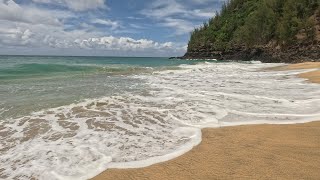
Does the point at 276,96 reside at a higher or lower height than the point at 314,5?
lower

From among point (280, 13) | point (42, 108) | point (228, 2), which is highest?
point (228, 2)

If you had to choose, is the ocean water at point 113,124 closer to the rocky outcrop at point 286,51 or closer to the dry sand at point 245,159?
the dry sand at point 245,159

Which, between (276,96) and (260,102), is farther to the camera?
(276,96)

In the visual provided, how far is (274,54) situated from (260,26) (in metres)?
15.0

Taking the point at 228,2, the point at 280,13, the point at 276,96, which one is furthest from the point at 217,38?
the point at 276,96

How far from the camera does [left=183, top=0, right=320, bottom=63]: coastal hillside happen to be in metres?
61.4

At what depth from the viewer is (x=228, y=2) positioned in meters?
111

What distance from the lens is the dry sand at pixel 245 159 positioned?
14.2 ft

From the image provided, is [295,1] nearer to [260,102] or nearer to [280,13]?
[280,13]

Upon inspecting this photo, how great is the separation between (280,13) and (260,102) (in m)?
68.8

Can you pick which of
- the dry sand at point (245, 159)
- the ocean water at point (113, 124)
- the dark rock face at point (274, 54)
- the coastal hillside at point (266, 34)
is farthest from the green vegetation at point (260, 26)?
the dry sand at point (245, 159)

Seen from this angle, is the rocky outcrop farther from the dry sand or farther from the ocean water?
the dry sand

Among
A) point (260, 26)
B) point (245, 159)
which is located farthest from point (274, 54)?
point (245, 159)

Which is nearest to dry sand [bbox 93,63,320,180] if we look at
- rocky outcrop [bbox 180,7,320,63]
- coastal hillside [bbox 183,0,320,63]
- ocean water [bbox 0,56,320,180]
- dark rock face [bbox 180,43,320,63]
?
ocean water [bbox 0,56,320,180]
